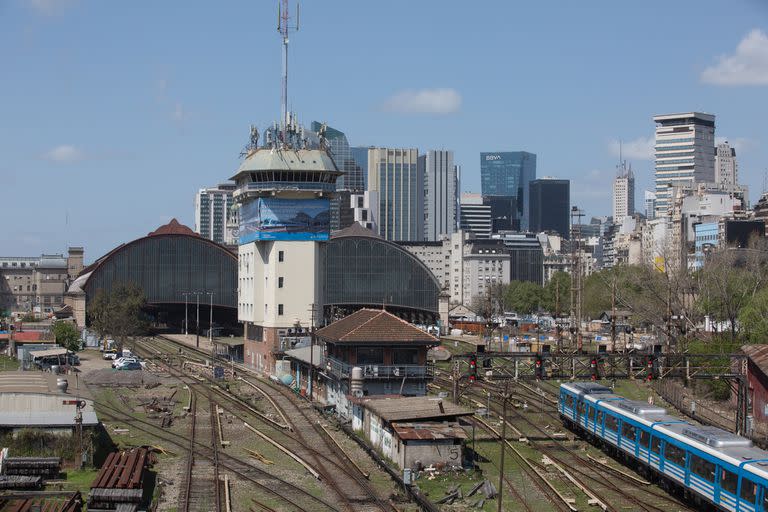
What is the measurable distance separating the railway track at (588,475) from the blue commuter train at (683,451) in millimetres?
962

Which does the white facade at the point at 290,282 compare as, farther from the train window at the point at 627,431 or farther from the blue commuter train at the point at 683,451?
the train window at the point at 627,431

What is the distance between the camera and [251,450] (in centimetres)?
4825

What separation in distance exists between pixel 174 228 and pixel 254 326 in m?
43.2

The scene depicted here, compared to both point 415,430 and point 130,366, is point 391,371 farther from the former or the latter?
point 130,366

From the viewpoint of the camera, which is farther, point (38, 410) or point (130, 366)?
point (130, 366)

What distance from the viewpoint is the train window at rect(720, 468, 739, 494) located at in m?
33.7

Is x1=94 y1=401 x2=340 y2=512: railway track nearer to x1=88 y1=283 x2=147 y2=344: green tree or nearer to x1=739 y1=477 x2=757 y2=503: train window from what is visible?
x1=739 y1=477 x2=757 y2=503: train window

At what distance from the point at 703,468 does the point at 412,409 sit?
46.5 feet

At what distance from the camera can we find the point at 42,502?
1389 inches

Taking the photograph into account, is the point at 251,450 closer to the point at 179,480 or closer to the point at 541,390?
the point at 179,480

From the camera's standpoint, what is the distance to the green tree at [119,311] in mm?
102688

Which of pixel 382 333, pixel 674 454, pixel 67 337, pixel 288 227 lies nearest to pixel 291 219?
pixel 288 227

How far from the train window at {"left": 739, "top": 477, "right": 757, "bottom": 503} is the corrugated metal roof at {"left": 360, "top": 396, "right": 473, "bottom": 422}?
14189mm

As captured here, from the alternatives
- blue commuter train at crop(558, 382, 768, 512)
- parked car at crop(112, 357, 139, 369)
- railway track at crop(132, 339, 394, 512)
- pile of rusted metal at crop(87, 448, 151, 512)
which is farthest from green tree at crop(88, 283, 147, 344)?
pile of rusted metal at crop(87, 448, 151, 512)
